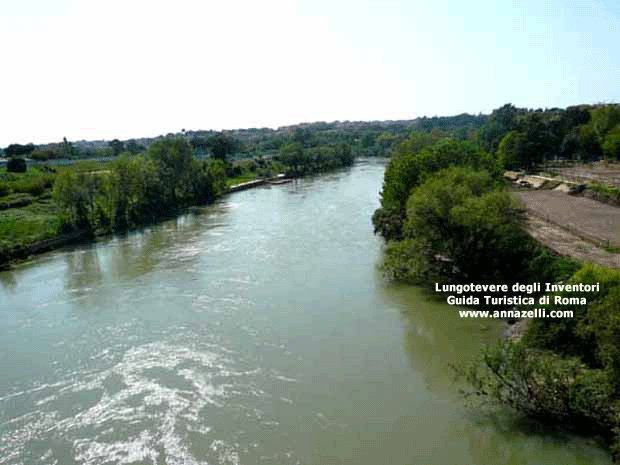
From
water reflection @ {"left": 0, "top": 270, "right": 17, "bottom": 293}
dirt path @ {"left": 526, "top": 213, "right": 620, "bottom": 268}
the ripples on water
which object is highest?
dirt path @ {"left": 526, "top": 213, "right": 620, "bottom": 268}

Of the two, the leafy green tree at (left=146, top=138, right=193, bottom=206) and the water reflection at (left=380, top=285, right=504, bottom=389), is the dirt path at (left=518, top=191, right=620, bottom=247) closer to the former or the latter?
the water reflection at (left=380, top=285, right=504, bottom=389)

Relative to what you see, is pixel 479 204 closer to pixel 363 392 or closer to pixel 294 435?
pixel 363 392

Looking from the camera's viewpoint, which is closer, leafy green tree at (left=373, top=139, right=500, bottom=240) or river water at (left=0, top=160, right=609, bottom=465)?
river water at (left=0, top=160, right=609, bottom=465)

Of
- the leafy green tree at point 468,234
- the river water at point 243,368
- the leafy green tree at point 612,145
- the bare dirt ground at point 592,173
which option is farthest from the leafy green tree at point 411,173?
the leafy green tree at point 612,145

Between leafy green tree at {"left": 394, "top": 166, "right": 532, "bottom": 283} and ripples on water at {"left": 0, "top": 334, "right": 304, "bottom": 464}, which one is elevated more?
leafy green tree at {"left": 394, "top": 166, "right": 532, "bottom": 283}

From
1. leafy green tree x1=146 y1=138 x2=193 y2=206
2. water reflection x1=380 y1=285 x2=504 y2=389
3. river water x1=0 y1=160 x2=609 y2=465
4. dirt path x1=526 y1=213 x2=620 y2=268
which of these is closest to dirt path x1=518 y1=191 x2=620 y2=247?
dirt path x1=526 y1=213 x2=620 y2=268

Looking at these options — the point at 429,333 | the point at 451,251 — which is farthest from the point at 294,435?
the point at 451,251

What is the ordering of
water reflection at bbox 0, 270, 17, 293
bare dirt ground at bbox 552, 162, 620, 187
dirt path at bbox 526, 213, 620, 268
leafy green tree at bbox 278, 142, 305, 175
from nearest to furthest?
1. dirt path at bbox 526, 213, 620, 268
2. water reflection at bbox 0, 270, 17, 293
3. bare dirt ground at bbox 552, 162, 620, 187
4. leafy green tree at bbox 278, 142, 305, 175

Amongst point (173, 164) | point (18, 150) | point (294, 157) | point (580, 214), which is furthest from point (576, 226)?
point (18, 150)

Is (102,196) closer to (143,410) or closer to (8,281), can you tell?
(8,281)
